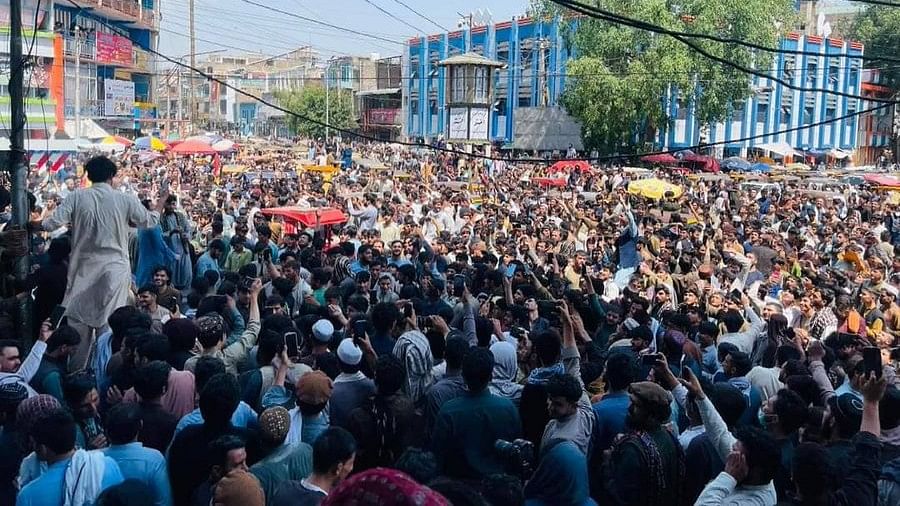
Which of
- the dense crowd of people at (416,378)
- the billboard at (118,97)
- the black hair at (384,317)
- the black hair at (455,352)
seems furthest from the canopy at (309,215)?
the billboard at (118,97)

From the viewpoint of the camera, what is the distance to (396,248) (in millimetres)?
11180

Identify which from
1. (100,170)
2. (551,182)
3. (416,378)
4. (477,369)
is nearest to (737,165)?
(551,182)

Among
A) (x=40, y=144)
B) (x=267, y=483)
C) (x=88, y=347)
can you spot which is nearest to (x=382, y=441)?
(x=267, y=483)

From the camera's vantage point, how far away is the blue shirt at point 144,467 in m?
3.80

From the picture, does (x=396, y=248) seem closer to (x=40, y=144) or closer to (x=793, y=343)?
(x=793, y=343)

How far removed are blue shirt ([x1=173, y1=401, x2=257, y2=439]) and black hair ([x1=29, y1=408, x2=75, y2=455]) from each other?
0.64 metres

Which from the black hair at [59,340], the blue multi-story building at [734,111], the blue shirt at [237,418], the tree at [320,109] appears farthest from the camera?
the tree at [320,109]

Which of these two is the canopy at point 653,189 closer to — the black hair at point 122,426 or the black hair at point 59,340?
the black hair at point 59,340

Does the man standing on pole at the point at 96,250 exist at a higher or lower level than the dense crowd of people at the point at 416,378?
higher

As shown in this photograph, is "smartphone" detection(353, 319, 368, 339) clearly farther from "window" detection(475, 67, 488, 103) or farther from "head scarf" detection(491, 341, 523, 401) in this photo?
"window" detection(475, 67, 488, 103)

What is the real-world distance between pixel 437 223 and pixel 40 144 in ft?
37.0

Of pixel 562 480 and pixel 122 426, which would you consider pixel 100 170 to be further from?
pixel 562 480

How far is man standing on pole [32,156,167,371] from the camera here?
6.29 meters

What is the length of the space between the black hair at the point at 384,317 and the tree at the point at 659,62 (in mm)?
33389
